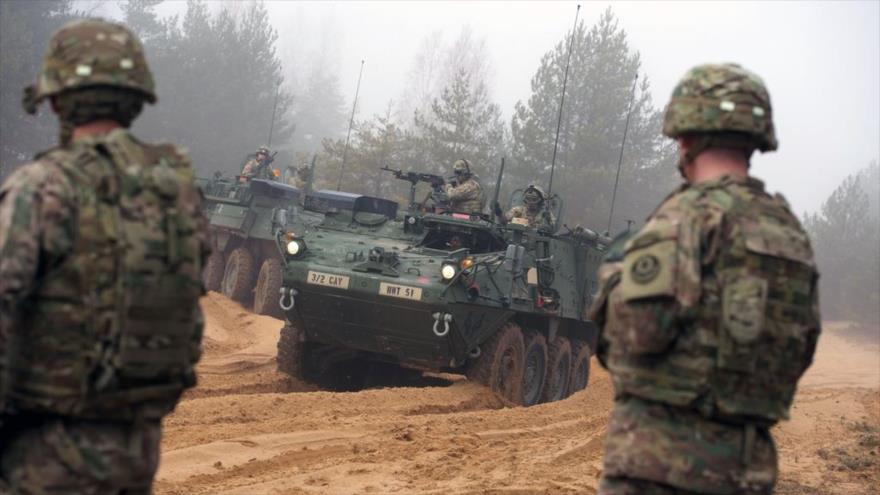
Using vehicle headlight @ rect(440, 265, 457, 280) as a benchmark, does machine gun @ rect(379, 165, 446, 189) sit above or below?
above

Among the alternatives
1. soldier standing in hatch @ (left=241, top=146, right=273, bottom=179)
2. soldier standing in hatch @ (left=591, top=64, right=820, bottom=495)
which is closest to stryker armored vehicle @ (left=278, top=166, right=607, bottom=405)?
soldier standing in hatch @ (left=591, top=64, right=820, bottom=495)

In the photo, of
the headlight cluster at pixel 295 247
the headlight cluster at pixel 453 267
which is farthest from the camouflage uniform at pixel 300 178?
the headlight cluster at pixel 453 267

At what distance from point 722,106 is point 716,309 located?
0.60m

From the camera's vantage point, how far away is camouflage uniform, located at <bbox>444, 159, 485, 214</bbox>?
43.7ft

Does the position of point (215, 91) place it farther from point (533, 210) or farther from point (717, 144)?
point (717, 144)

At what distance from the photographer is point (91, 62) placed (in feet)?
10.3

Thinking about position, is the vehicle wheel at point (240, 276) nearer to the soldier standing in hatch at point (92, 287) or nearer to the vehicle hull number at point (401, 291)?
the vehicle hull number at point (401, 291)

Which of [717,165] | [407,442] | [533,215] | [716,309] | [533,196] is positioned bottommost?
[407,442]

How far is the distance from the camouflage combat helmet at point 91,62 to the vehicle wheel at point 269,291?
13.8 metres

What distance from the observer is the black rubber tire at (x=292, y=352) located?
11.1 meters

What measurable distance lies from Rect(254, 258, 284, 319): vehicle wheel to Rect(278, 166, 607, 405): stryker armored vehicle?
4654 millimetres

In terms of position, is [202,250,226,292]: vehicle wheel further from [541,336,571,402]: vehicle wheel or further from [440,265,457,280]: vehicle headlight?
[440,265,457,280]: vehicle headlight

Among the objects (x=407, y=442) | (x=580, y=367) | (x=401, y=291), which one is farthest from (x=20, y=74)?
(x=407, y=442)

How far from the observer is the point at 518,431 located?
9008 mm
